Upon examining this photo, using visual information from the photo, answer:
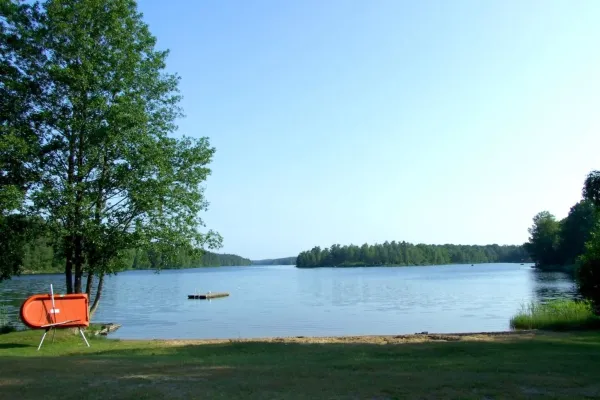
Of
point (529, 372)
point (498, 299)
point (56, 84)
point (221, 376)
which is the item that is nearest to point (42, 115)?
point (56, 84)

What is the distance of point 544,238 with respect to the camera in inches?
4857

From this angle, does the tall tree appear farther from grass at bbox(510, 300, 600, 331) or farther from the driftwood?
grass at bbox(510, 300, 600, 331)

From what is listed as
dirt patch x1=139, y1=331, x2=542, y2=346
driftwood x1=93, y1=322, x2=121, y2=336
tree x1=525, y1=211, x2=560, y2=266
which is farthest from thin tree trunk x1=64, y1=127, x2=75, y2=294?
tree x1=525, y1=211, x2=560, y2=266

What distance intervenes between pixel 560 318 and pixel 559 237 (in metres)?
102

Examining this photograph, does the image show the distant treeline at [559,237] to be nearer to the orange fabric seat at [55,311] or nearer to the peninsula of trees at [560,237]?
the peninsula of trees at [560,237]

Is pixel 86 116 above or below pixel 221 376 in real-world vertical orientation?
above

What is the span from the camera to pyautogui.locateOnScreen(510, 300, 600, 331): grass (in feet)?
73.2

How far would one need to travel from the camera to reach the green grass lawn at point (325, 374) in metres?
7.61

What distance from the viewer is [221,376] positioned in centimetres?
922

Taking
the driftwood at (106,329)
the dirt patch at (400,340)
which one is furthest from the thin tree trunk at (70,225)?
the driftwood at (106,329)

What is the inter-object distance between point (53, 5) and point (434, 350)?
17383mm

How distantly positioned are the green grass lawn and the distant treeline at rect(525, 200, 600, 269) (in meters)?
96.4

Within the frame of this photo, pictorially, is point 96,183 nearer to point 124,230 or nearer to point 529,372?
point 124,230

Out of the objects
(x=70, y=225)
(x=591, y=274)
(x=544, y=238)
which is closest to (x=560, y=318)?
(x=591, y=274)
